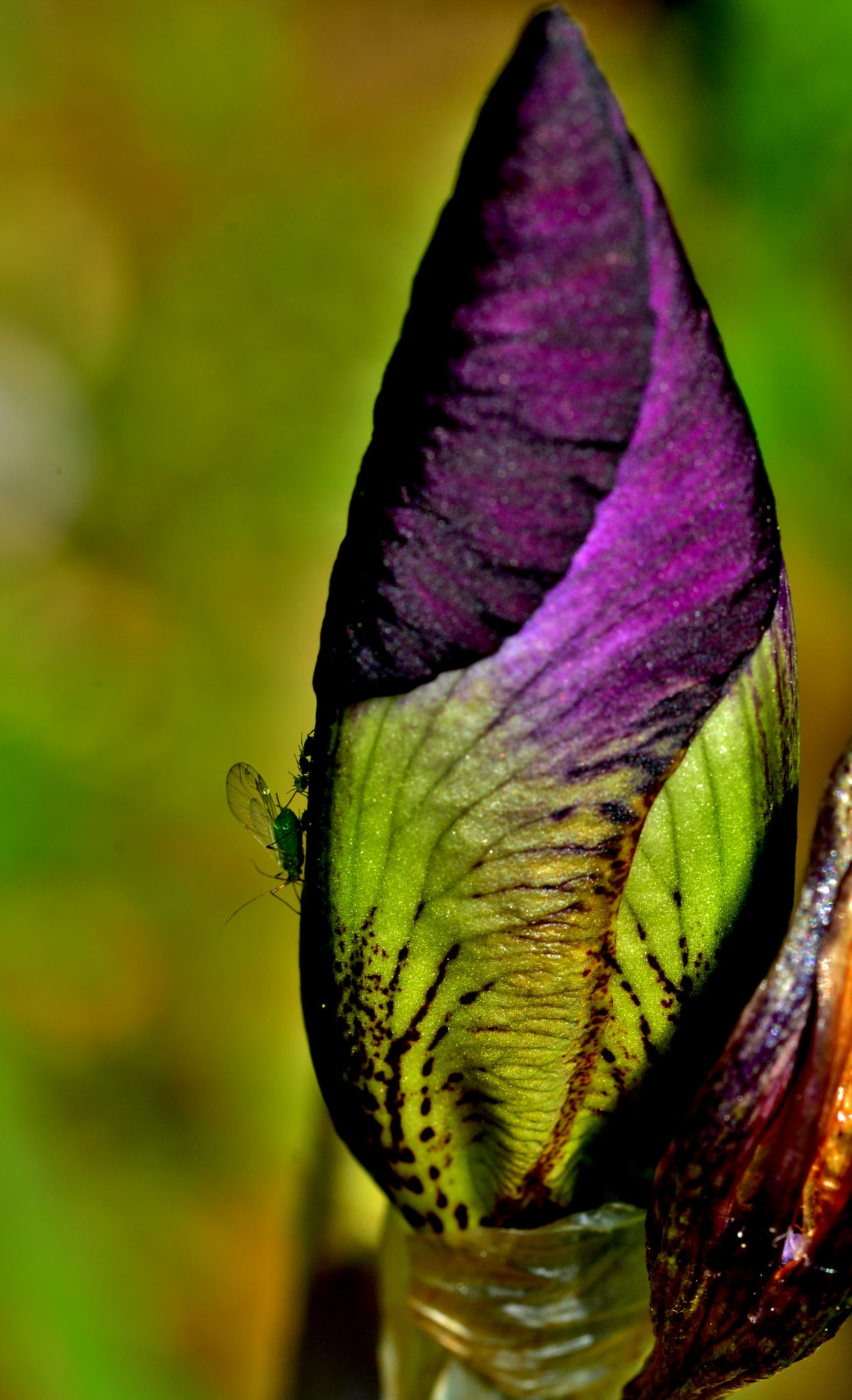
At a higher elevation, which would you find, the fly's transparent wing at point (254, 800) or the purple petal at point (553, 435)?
the purple petal at point (553, 435)

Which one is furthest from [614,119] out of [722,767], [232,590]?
[232,590]

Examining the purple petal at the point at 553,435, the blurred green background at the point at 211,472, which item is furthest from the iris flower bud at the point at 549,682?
the blurred green background at the point at 211,472

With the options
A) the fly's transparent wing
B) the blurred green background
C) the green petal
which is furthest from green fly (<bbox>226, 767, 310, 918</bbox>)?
the blurred green background

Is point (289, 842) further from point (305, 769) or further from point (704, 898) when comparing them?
point (704, 898)

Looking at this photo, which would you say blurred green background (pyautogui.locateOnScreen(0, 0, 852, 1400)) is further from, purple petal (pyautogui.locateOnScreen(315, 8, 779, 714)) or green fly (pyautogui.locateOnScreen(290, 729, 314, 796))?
purple petal (pyautogui.locateOnScreen(315, 8, 779, 714))

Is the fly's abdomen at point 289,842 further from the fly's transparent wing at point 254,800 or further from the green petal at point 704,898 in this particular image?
the green petal at point 704,898

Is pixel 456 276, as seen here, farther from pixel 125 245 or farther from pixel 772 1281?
pixel 125 245
